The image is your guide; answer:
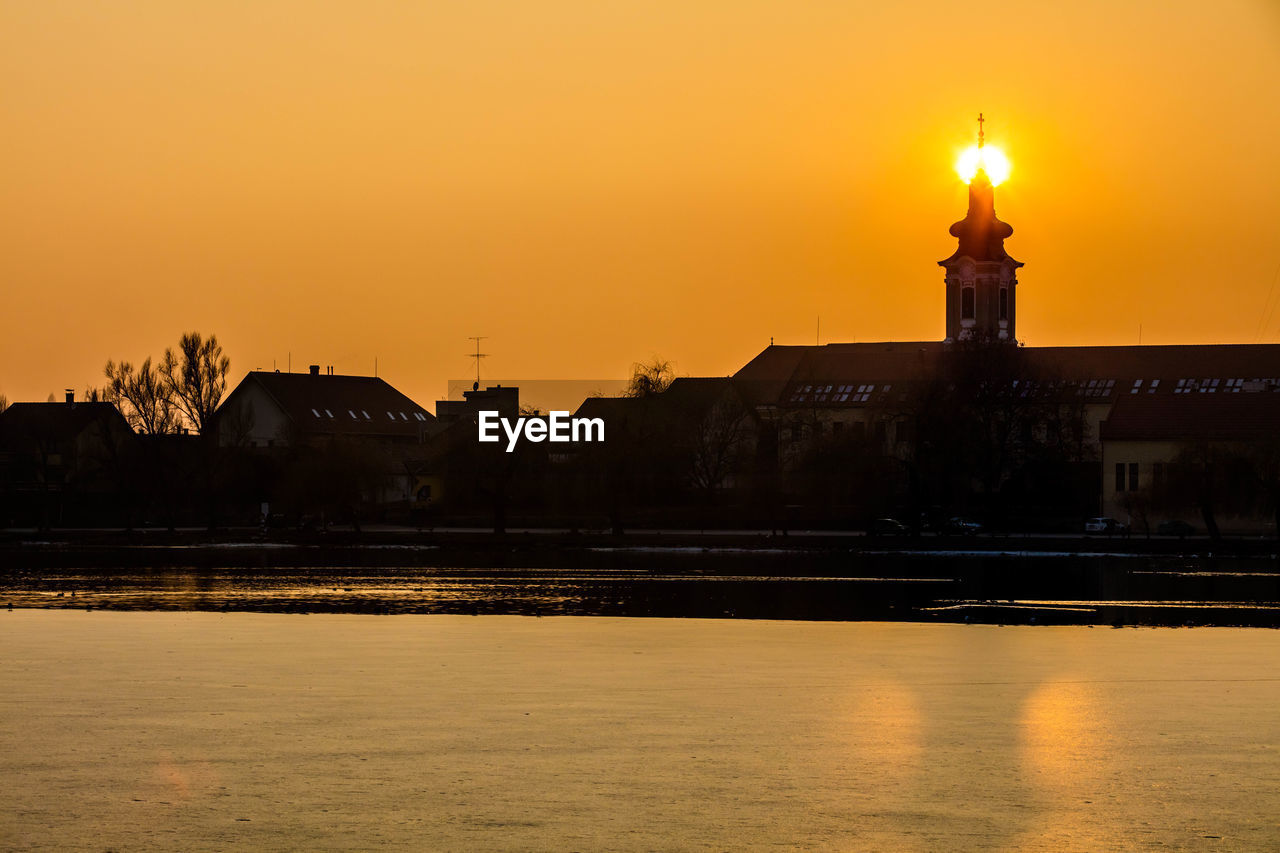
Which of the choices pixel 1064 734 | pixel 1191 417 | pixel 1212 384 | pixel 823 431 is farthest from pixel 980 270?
pixel 1064 734

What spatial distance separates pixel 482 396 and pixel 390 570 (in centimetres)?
8209

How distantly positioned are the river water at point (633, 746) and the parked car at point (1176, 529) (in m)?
60.8

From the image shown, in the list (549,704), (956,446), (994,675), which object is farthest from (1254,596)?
(956,446)

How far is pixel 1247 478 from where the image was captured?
7812 centimetres

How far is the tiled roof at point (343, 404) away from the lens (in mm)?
147000

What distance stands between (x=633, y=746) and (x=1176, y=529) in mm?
74427

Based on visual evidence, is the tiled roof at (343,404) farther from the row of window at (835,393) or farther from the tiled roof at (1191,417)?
the tiled roof at (1191,417)

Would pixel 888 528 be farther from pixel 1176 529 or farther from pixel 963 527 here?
pixel 1176 529

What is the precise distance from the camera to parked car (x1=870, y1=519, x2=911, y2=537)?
8275cm

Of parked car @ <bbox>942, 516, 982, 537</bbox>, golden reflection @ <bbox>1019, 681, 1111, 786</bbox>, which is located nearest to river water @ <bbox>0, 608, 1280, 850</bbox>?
golden reflection @ <bbox>1019, 681, 1111, 786</bbox>

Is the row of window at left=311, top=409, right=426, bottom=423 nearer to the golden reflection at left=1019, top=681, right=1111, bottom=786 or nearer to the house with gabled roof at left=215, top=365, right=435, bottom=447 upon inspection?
the house with gabled roof at left=215, top=365, right=435, bottom=447

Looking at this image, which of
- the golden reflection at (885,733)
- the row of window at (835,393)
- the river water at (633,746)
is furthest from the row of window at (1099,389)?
the golden reflection at (885,733)

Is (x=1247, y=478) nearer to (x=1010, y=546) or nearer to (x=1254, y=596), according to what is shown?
(x=1010, y=546)

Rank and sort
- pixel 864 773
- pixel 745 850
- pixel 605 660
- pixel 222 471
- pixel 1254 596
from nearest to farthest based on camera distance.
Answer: pixel 745 850 → pixel 864 773 → pixel 605 660 → pixel 1254 596 → pixel 222 471
